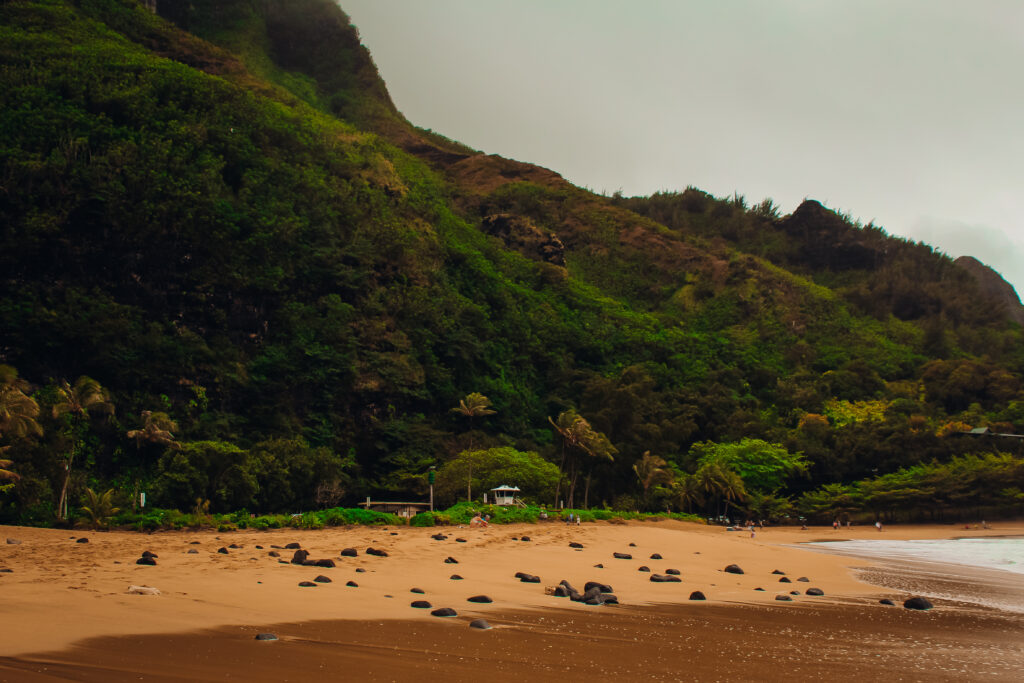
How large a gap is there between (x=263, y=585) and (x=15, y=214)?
176 ft

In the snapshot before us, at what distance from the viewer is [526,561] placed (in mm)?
15898

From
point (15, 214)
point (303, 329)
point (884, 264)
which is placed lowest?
point (303, 329)

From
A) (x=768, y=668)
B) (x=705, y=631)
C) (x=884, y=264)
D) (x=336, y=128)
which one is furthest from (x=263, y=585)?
(x=884, y=264)

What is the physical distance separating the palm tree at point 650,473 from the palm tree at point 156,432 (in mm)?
31565

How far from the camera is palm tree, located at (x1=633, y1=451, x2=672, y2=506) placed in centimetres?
5462

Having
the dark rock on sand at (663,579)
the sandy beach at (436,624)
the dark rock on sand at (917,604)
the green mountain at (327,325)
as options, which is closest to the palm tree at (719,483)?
the green mountain at (327,325)

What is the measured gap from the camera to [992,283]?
135625mm

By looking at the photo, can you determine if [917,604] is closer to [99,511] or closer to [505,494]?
[99,511]

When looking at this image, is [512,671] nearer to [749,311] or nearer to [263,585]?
[263,585]

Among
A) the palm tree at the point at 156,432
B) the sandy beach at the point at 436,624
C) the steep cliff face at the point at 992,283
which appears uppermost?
the steep cliff face at the point at 992,283

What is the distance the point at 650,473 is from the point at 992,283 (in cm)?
11377

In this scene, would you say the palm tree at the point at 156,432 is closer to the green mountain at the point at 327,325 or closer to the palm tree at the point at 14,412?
the green mountain at the point at 327,325

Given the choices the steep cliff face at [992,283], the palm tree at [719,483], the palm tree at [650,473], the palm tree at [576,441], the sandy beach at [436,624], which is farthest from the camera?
the steep cliff face at [992,283]

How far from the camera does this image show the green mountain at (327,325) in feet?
157
